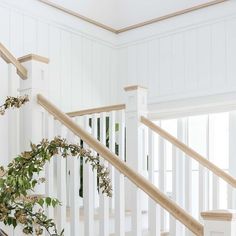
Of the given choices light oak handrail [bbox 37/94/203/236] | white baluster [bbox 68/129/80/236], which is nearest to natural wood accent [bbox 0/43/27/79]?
light oak handrail [bbox 37/94/203/236]

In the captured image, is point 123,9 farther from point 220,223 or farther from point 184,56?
point 220,223

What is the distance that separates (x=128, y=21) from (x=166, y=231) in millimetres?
2641

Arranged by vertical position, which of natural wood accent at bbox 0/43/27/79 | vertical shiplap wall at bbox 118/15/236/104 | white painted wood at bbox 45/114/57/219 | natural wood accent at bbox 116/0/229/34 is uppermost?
natural wood accent at bbox 116/0/229/34

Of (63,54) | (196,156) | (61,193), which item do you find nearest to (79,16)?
(63,54)

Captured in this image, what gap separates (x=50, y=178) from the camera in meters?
2.82

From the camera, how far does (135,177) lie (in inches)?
92.7

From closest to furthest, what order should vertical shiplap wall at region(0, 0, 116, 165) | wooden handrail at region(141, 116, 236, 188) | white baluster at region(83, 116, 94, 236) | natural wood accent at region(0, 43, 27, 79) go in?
white baluster at region(83, 116, 94, 236) < natural wood accent at region(0, 43, 27, 79) < wooden handrail at region(141, 116, 236, 188) < vertical shiplap wall at region(0, 0, 116, 165)

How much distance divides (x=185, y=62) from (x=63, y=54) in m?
1.29

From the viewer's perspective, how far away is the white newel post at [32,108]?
2.92 metres

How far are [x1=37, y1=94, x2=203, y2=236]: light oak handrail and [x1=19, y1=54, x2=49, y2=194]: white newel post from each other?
0.05 metres

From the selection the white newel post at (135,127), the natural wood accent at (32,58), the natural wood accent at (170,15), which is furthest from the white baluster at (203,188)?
the natural wood accent at (170,15)

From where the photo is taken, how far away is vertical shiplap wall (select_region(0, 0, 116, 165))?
4.43 meters

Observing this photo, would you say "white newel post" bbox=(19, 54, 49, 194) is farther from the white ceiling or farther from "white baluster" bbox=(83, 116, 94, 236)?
the white ceiling

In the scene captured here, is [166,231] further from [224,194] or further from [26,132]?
[26,132]
